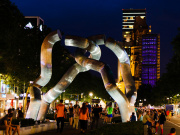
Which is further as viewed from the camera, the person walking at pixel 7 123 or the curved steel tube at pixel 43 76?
the curved steel tube at pixel 43 76

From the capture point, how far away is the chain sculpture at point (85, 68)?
22.5m

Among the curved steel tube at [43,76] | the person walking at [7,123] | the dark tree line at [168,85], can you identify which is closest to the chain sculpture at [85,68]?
the curved steel tube at [43,76]

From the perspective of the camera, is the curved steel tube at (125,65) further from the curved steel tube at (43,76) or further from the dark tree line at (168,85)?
the curved steel tube at (43,76)

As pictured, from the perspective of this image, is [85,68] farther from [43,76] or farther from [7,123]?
[7,123]

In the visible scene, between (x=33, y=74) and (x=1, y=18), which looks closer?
(x=1, y=18)

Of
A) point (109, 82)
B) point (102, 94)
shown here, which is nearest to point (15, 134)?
point (109, 82)

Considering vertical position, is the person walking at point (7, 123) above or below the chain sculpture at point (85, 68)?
below

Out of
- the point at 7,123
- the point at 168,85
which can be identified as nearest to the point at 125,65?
the point at 7,123

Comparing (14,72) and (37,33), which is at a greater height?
(37,33)

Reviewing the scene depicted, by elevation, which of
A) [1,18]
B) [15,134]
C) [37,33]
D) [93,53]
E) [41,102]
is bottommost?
[15,134]

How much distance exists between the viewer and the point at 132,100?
78.1 ft

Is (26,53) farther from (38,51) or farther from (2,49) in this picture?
(2,49)

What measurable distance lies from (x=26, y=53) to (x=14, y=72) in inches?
135

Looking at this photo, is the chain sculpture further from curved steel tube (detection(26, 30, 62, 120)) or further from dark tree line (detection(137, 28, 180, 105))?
dark tree line (detection(137, 28, 180, 105))
